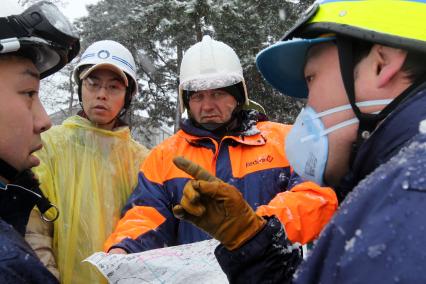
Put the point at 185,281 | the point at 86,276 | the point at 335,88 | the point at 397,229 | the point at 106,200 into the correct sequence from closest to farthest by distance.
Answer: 1. the point at 397,229
2. the point at 335,88
3. the point at 185,281
4. the point at 86,276
5. the point at 106,200

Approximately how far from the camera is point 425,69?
4.93 feet

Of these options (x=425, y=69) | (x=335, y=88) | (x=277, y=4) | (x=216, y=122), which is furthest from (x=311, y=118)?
(x=277, y=4)

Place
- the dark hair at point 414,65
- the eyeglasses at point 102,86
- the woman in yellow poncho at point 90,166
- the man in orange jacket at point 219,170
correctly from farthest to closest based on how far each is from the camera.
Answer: the eyeglasses at point 102,86 → the woman in yellow poncho at point 90,166 → the man in orange jacket at point 219,170 → the dark hair at point 414,65

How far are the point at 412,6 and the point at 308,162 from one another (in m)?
0.75

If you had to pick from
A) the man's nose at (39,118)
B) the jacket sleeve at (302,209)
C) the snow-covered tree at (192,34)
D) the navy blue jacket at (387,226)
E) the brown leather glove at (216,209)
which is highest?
the man's nose at (39,118)

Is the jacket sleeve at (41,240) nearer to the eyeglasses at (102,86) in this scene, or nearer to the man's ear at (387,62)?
the eyeglasses at (102,86)

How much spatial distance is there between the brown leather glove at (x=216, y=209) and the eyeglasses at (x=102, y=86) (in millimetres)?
1998

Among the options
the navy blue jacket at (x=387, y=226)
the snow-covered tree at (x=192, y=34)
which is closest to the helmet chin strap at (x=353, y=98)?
the navy blue jacket at (x=387, y=226)

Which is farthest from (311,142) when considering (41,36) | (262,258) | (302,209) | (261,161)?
(41,36)

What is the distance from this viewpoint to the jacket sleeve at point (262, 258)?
77.9 inches

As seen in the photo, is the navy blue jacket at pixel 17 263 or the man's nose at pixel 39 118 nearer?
the navy blue jacket at pixel 17 263

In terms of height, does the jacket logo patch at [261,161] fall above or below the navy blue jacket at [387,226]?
below

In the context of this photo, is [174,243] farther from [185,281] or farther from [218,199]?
[218,199]

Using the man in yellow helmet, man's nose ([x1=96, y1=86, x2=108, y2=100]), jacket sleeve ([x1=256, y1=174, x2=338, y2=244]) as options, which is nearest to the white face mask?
the man in yellow helmet
